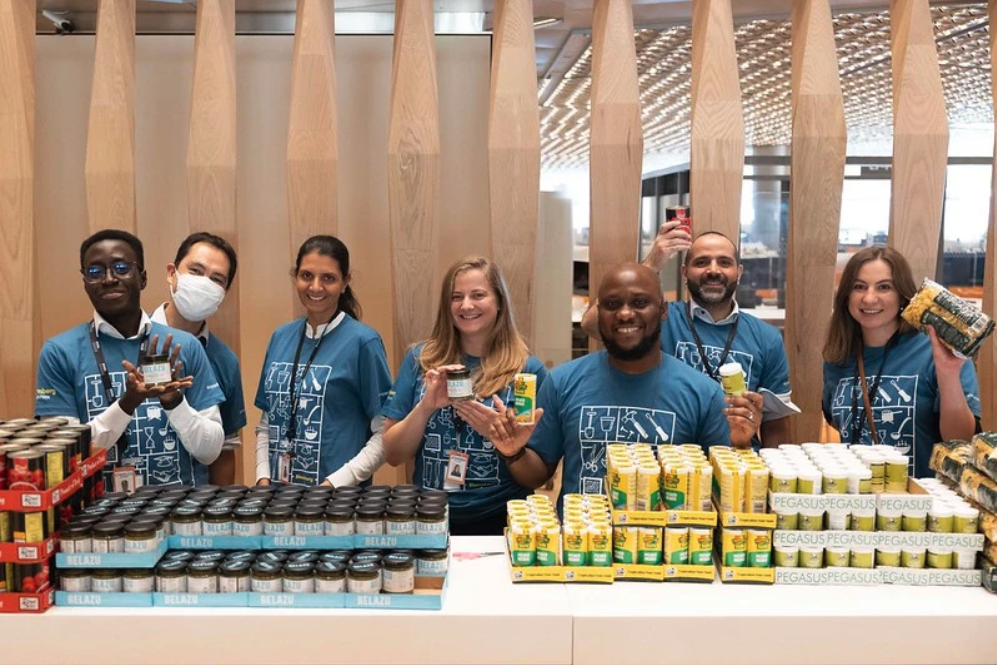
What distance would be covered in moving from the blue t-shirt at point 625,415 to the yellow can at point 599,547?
535 millimetres

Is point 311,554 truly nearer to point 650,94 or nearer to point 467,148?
point 467,148

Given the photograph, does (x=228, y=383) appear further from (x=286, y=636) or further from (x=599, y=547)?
(x=599, y=547)

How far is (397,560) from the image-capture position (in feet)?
6.70

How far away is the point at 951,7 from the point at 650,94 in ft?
7.29

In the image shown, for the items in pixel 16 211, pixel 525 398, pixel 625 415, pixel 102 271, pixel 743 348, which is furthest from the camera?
pixel 16 211

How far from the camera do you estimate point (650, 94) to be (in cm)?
618

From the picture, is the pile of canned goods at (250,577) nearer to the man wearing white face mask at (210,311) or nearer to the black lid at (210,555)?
the black lid at (210,555)

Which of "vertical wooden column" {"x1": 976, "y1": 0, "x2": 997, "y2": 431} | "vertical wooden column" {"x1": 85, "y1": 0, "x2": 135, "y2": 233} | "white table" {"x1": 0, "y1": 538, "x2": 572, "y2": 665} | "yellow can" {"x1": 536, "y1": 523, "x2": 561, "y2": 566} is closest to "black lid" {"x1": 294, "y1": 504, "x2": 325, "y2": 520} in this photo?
"white table" {"x1": 0, "y1": 538, "x2": 572, "y2": 665}

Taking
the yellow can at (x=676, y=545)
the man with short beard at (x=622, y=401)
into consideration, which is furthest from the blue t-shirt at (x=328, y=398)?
the yellow can at (x=676, y=545)

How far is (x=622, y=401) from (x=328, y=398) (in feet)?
3.51

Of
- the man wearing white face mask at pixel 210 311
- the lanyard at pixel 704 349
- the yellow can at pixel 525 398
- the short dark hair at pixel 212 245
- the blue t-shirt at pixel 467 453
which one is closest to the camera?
the yellow can at pixel 525 398

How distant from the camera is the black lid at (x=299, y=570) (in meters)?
2.03

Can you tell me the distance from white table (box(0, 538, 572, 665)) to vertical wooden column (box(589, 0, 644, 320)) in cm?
206

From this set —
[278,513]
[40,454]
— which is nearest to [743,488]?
[278,513]
